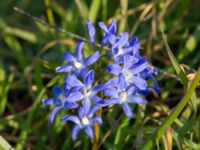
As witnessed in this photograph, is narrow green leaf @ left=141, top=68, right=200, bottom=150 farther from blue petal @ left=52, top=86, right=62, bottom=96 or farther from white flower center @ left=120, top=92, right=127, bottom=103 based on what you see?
blue petal @ left=52, top=86, right=62, bottom=96

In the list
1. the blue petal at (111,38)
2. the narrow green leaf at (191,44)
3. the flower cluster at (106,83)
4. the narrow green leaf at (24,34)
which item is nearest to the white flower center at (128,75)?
the flower cluster at (106,83)

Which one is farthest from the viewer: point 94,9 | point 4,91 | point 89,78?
point 94,9

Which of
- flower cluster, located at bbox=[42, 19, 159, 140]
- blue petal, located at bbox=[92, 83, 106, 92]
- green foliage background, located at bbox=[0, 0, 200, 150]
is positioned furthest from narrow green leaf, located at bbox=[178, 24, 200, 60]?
blue petal, located at bbox=[92, 83, 106, 92]

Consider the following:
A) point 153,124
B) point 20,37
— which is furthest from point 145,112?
point 20,37

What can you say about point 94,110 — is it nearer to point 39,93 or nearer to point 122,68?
point 122,68

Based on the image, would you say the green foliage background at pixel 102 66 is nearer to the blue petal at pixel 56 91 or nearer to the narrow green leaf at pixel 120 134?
the narrow green leaf at pixel 120 134

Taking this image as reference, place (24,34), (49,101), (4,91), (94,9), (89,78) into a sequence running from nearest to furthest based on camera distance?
(89,78) → (49,101) → (4,91) → (94,9) → (24,34)

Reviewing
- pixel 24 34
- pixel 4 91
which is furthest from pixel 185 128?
pixel 24 34

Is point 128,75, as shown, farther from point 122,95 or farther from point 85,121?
point 85,121
